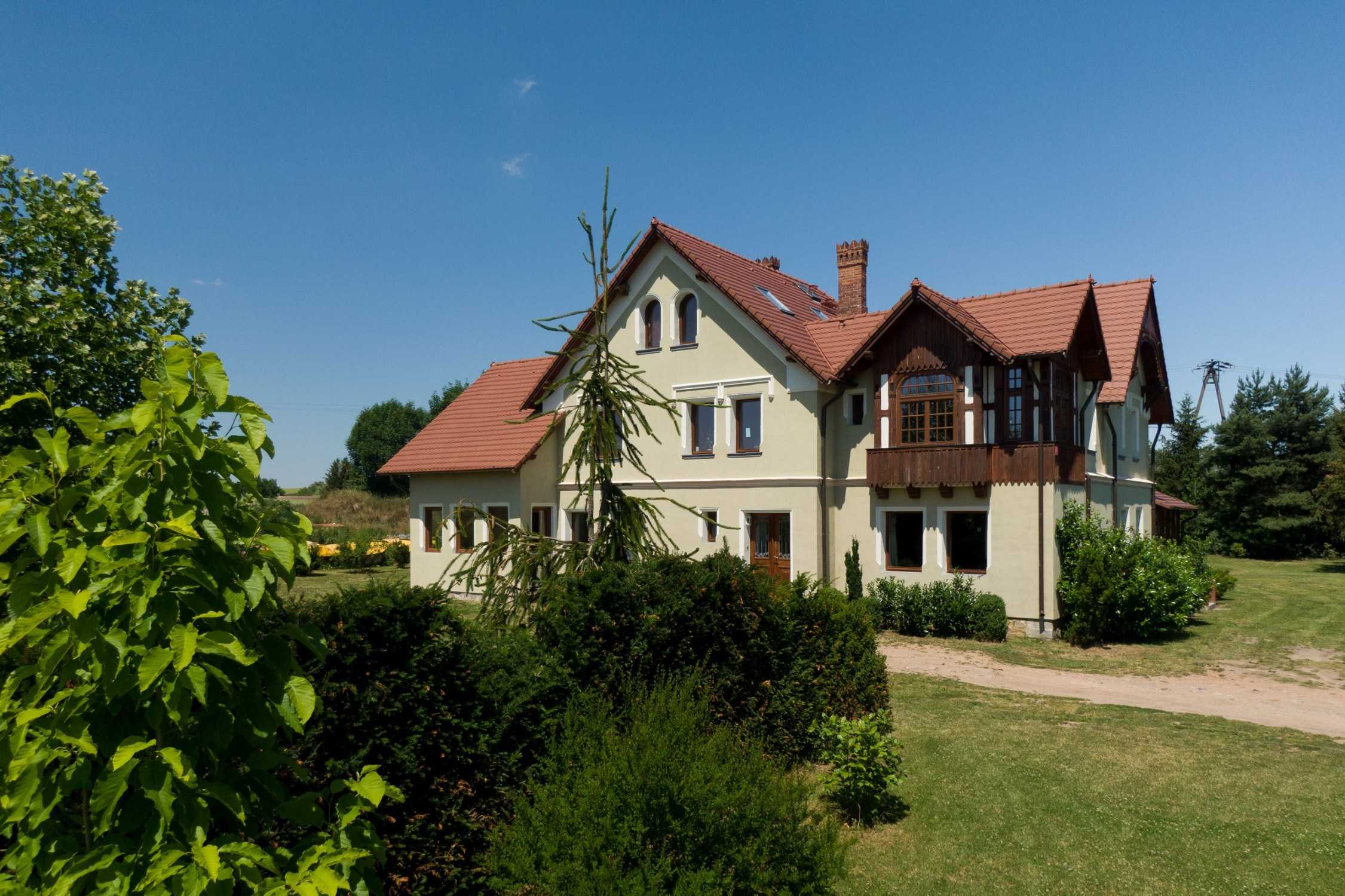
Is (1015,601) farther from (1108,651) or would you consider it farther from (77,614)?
(77,614)

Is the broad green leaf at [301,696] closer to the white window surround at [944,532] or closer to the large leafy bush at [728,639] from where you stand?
the large leafy bush at [728,639]

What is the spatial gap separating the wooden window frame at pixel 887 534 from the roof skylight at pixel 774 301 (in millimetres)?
6897

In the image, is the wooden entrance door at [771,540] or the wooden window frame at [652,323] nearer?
Result: the wooden entrance door at [771,540]

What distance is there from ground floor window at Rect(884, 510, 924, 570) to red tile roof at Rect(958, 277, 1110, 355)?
5.11 m

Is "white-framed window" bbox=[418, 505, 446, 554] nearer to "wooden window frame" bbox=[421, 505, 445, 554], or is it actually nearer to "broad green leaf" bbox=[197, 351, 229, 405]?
"wooden window frame" bbox=[421, 505, 445, 554]

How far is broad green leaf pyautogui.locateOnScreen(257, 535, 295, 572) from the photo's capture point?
118 inches

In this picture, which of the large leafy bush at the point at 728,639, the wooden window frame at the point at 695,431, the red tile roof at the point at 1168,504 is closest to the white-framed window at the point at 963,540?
the wooden window frame at the point at 695,431

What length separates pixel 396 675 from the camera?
5402 mm

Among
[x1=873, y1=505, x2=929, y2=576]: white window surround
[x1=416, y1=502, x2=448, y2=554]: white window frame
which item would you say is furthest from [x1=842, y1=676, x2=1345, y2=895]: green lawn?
[x1=416, y1=502, x2=448, y2=554]: white window frame

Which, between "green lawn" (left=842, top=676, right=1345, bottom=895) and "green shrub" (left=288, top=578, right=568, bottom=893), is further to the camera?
"green lawn" (left=842, top=676, right=1345, bottom=895)

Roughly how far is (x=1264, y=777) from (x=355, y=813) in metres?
10.3

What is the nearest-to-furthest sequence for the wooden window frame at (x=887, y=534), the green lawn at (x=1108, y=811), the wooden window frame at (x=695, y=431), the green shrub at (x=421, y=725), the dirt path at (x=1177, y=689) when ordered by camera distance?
the green shrub at (x=421, y=725)
the green lawn at (x=1108, y=811)
the dirt path at (x=1177, y=689)
the wooden window frame at (x=887, y=534)
the wooden window frame at (x=695, y=431)

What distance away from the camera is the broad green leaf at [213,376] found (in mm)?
3051

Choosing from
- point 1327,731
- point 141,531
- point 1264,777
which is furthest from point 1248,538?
point 141,531
